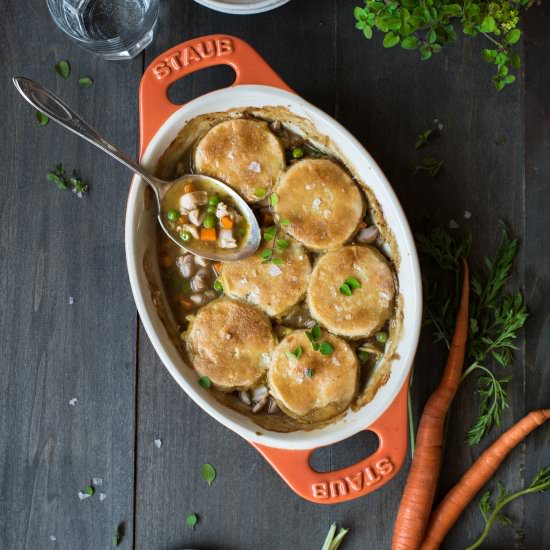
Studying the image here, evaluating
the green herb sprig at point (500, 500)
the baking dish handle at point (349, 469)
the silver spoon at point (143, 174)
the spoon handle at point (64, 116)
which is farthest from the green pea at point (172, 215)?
the green herb sprig at point (500, 500)

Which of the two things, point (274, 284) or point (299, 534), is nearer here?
point (274, 284)

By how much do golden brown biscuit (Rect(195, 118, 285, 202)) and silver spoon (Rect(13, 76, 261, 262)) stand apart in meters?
0.04

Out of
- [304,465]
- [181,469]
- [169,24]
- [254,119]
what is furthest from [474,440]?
[169,24]

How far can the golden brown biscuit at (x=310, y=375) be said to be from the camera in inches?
92.0

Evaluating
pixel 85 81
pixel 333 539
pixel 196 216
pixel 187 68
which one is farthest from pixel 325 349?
pixel 85 81

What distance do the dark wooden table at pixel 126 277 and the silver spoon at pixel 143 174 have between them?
298 mm

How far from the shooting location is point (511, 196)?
256 cm

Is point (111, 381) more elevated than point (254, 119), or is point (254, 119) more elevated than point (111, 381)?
point (254, 119)

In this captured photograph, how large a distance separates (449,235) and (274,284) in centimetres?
69

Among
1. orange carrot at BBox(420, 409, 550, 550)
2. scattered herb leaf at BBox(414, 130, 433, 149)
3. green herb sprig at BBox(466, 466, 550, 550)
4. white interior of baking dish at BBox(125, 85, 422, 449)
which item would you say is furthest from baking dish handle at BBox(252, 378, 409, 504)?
scattered herb leaf at BBox(414, 130, 433, 149)

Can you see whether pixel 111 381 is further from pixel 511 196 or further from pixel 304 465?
pixel 511 196

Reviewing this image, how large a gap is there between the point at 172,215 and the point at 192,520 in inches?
45.8

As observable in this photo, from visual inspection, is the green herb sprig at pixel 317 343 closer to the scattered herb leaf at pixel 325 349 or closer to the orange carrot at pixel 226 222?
the scattered herb leaf at pixel 325 349

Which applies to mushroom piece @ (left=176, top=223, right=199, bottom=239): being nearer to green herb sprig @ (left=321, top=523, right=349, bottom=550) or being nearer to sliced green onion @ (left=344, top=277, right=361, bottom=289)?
sliced green onion @ (left=344, top=277, right=361, bottom=289)
